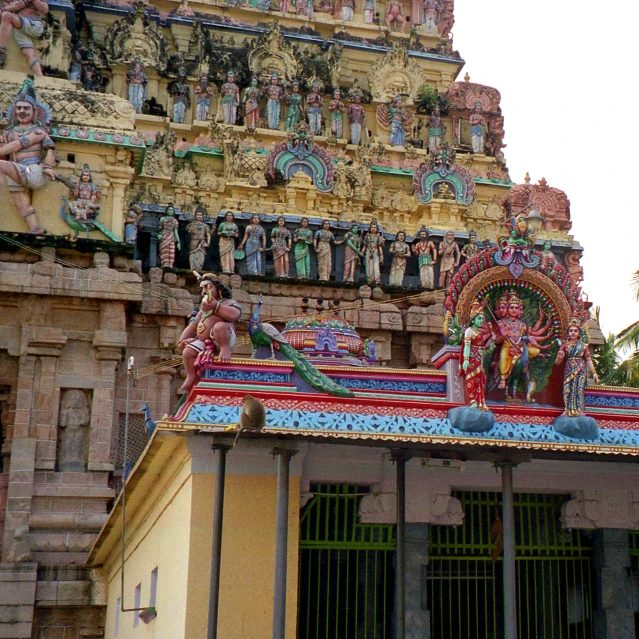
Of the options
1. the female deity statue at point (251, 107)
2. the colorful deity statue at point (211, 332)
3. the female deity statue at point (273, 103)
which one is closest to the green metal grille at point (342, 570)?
the colorful deity statue at point (211, 332)

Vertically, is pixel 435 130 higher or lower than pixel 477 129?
lower

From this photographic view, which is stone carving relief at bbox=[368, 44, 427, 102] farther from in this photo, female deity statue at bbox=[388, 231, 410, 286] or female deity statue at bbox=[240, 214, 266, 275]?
female deity statue at bbox=[240, 214, 266, 275]

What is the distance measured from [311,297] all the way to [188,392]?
40.8 feet

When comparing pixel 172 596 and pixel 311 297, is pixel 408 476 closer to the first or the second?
pixel 172 596

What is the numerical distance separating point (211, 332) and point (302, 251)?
13.3 metres

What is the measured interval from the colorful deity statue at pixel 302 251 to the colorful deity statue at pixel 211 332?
505 inches

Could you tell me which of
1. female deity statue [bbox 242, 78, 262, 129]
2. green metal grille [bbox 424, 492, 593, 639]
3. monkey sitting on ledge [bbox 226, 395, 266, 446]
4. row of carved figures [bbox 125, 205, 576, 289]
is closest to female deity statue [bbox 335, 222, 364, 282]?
row of carved figures [bbox 125, 205, 576, 289]

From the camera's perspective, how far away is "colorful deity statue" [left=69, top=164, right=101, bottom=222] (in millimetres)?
24484

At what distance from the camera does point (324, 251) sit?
2827 centimetres

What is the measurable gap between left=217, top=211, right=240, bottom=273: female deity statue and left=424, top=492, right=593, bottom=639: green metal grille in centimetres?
1224

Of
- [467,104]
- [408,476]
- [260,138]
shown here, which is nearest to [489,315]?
[408,476]

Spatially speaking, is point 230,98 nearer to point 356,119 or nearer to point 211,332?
point 356,119

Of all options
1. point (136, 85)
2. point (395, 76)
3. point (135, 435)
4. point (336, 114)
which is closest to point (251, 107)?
point (336, 114)

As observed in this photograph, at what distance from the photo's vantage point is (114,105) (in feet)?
84.9
